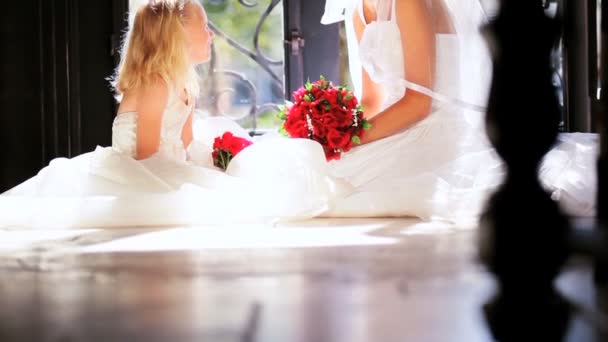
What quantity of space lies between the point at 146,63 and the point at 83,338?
1.90 metres

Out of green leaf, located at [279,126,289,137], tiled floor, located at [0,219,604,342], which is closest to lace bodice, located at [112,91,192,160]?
green leaf, located at [279,126,289,137]

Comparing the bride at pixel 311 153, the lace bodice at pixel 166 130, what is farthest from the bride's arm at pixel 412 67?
the lace bodice at pixel 166 130

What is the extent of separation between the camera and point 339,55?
3.49m

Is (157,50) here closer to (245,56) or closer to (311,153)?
(311,153)

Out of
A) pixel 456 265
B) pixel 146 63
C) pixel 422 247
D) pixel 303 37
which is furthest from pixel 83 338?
pixel 303 37

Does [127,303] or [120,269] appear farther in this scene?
[120,269]

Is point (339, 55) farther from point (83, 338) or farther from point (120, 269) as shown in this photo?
point (83, 338)

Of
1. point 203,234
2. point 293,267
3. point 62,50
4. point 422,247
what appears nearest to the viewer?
point 293,267

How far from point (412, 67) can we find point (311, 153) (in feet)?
1.64

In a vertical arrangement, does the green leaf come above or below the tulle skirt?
above

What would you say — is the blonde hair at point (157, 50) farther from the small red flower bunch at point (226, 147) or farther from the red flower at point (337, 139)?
the red flower at point (337, 139)

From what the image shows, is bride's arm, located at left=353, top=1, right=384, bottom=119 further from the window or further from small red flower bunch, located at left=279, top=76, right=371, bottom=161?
the window

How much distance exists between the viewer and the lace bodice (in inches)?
97.1

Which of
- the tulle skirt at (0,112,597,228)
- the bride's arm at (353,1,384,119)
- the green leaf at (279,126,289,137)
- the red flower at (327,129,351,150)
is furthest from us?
the bride's arm at (353,1,384,119)
